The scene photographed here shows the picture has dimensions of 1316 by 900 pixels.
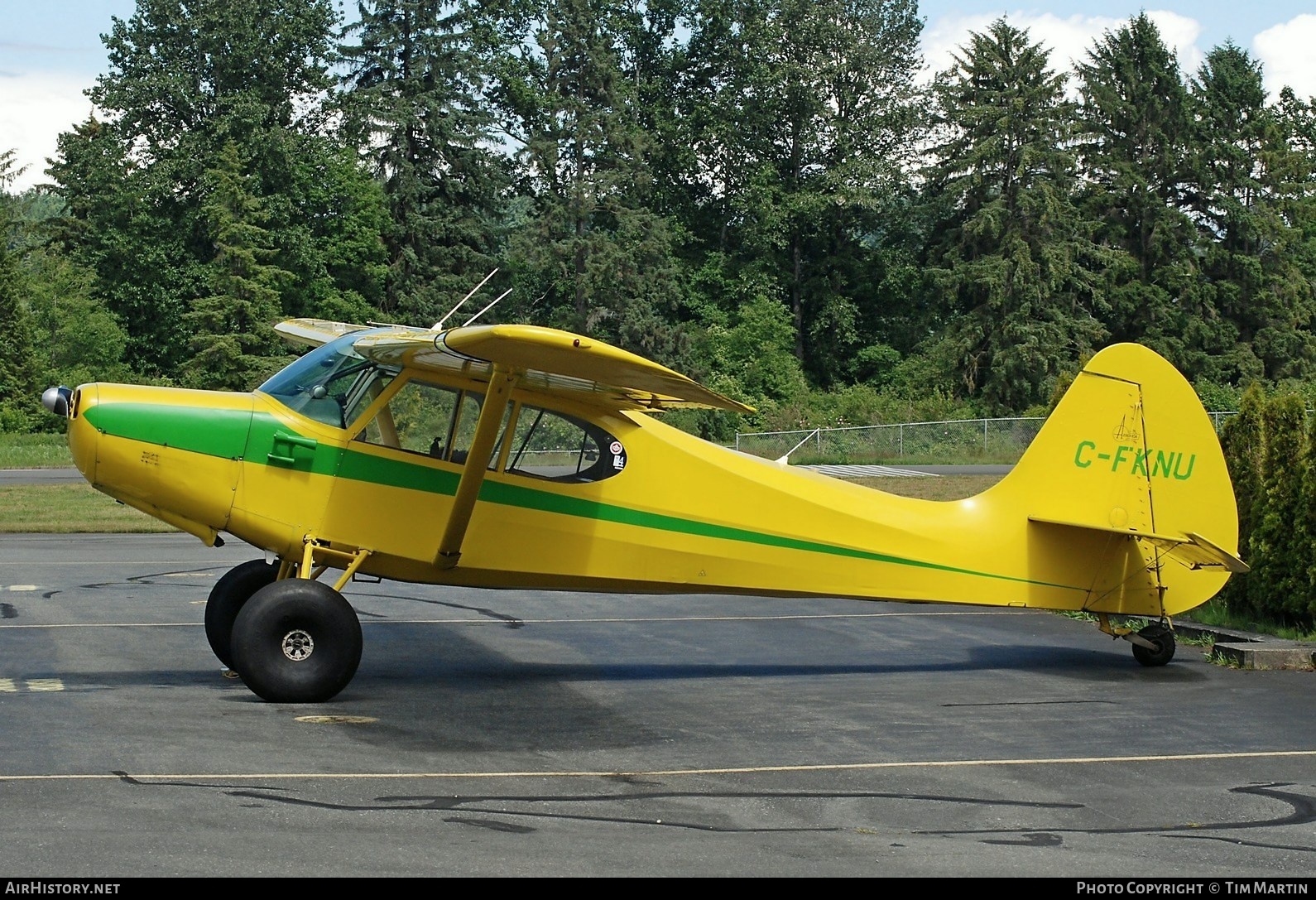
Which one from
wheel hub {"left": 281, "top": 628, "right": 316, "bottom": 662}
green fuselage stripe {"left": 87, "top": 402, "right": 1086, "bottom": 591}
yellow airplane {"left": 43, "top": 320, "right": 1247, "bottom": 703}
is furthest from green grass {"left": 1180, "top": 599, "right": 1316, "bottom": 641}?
wheel hub {"left": 281, "top": 628, "right": 316, "bottom": 662}

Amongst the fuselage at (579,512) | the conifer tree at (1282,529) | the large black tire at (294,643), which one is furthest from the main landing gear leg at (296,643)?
the conifer tree at (1282,529)

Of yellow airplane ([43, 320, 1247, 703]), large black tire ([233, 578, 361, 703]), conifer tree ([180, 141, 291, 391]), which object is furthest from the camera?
conifer tree ([180, 141, 291, 391])

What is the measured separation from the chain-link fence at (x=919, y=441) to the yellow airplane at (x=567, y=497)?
30012 millimetres

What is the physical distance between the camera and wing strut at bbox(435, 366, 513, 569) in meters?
9.85

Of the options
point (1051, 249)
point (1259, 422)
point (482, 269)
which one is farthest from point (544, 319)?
point (1259, 422)

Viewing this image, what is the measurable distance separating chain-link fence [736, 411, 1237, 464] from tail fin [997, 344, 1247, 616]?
29877 millimetres

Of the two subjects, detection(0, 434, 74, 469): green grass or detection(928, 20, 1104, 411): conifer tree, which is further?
detection(928, 20, 1104, 411): conifer tree

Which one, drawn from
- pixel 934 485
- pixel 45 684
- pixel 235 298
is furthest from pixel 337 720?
pixel 235 298

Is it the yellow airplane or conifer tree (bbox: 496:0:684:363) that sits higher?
conifer tree (bbox: 496:0:684:363)

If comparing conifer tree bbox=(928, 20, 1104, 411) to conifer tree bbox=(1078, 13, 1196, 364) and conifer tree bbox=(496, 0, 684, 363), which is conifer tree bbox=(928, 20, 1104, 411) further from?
conifer tree bbox=(496, 0, 684, 363)

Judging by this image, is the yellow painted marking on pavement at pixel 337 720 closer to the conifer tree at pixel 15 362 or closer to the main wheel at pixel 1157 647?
the main wheel at pixel 1157 647

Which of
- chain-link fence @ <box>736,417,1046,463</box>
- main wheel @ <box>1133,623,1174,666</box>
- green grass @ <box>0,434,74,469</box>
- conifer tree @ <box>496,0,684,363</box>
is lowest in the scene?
green grass @ <box>0,434,74,469</box>
